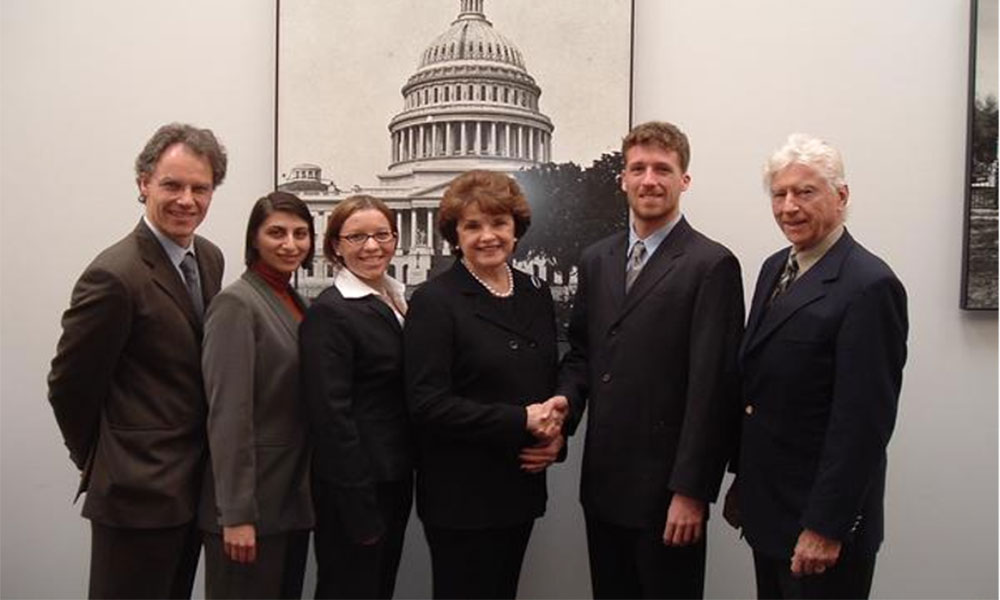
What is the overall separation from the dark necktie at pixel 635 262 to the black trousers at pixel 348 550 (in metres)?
0.73

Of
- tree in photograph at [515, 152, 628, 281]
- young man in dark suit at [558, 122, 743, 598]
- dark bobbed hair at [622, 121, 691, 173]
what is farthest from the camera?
tree in photograph at [515, 152, 628, 281]

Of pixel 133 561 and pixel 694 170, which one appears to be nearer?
pixel 133 561

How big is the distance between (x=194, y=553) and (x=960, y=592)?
2.36m

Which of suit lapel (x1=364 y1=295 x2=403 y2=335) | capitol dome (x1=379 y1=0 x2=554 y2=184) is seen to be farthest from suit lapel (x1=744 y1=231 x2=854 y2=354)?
capitol dome (x1=379 y1=0 x2=554 y2=184)

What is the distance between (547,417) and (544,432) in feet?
0.12

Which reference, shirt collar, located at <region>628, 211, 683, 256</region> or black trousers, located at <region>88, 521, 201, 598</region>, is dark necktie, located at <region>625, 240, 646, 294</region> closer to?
shirt collar, located at <region>628, 211, 683, 256</region>

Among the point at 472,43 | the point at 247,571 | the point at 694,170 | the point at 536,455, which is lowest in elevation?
the point at 247,571

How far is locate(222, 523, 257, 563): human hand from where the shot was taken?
1633mm

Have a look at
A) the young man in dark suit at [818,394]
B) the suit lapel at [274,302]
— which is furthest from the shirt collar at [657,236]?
the suit lapel at [274,302]

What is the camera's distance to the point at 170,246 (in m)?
1.75

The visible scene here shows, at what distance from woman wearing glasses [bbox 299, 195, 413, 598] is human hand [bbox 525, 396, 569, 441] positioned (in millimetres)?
317

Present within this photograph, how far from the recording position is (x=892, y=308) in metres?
1.46

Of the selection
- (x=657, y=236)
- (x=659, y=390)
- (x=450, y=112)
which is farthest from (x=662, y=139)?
(x=450, y=112)

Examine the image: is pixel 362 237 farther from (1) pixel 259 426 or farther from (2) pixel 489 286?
(1) pixel 259 426
